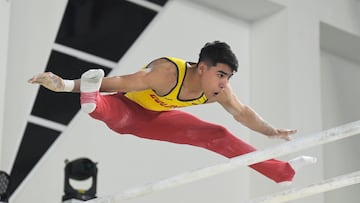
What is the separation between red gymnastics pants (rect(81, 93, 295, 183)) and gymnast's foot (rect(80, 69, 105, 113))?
0.23 m

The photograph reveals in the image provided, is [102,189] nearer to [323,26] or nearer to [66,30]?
[66,30]

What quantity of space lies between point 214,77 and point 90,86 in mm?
533

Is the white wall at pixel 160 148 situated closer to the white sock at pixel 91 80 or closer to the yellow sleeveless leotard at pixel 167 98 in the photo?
the yellow sleeveless leotard at pixel 167 98

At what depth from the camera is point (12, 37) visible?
16.9ft

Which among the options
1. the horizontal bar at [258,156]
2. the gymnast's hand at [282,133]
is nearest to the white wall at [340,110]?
the gymnast's hand at [282,133]

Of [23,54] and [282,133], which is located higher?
[23,54]

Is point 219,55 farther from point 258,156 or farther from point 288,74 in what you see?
point 288,74

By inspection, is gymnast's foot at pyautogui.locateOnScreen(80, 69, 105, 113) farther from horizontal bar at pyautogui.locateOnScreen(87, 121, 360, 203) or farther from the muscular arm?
horizontal bar at pyautogui.locateOnScreen(87, 121, 360, 203)

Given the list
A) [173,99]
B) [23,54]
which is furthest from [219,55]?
[23,54]

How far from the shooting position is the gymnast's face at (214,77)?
3174 millimetres

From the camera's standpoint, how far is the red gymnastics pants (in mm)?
3316

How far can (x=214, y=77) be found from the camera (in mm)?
3188

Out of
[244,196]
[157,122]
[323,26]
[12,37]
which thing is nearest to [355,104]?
[323,26]

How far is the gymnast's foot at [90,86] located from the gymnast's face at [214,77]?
1.50ft
